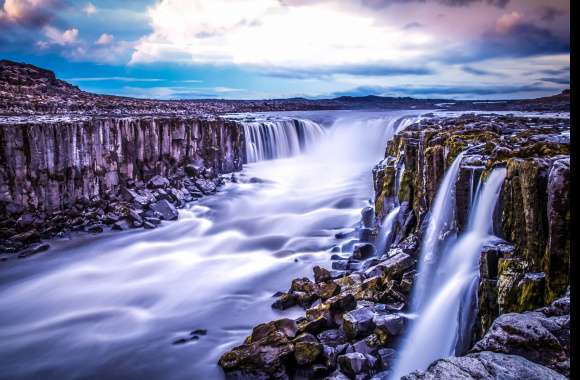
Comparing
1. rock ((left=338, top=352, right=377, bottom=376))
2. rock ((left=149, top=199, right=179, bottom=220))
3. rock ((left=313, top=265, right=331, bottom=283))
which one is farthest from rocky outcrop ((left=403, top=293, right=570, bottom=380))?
rock ((left=149, top=199, right=179, bottom=220))

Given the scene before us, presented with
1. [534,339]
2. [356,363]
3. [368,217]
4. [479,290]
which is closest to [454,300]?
[479,290]

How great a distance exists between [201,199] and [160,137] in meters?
4.39

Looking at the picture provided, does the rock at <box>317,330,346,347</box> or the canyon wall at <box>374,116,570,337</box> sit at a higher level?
the canyon wall at <box>374,116,570,337</box>

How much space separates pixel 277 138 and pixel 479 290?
89.5ft

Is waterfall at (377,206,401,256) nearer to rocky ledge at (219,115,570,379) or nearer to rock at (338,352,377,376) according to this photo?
rocky ledge at (219,115,570,379)

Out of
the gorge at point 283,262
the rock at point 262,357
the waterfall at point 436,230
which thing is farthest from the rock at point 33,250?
the waterfall at point 436,230

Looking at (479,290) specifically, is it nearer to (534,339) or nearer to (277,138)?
(534,339)

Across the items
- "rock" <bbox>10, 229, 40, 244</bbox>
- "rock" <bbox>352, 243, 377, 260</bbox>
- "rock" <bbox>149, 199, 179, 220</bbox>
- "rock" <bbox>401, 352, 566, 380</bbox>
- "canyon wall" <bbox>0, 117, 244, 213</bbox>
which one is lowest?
"rock" <bbox>352, 243, 377, 260</bbox>

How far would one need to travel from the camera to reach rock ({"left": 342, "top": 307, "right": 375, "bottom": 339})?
8.27 meters

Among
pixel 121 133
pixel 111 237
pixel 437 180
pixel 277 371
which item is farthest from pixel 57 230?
pixel 437 180

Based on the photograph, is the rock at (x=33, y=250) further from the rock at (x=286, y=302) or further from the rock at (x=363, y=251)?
the rock at (x=363, y=251)

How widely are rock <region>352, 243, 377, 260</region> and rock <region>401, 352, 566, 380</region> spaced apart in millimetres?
8818

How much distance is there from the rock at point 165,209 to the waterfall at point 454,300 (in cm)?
1394

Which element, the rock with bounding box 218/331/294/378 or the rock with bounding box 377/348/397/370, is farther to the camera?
the rock with bounding box 218/331/294/378
